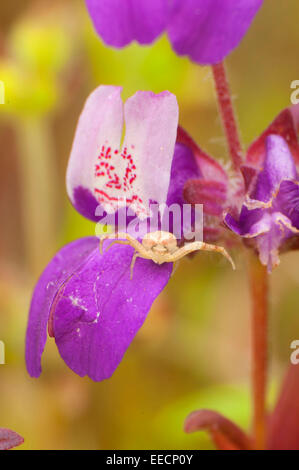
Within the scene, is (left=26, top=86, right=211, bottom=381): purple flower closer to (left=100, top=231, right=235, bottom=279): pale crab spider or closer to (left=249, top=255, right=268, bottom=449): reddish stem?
(left=100, top=231, right=235, bottom=279): pale crab spider

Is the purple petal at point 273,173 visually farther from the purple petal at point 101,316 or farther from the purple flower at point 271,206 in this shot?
the purple petal at point 101,316

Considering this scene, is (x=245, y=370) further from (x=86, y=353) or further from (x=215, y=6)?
(x=215, y=6)

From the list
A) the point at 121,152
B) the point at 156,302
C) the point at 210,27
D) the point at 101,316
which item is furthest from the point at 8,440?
the point at 156,302

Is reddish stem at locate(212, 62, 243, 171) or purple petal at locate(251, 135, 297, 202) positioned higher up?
reddish stem at locate(212, 62, 243, 171)

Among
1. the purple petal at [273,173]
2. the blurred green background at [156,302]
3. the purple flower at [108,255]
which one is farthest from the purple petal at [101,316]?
the blurred green background at [156,302]

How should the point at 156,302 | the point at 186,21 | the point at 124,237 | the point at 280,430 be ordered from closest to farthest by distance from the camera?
the point at 186,21 → the point at 124,237 → the point at 280,430 → the point at 156,302

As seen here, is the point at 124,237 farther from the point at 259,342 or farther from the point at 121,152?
Result: the point at 259,342

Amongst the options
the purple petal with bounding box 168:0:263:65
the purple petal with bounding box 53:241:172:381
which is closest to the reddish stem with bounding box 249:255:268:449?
the purple petal with bounding box 53:241:172:381
